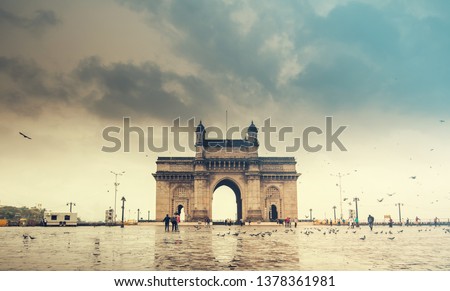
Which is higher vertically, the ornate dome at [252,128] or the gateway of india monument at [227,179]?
the ornate dome at [252,128]

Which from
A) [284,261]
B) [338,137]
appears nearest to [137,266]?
[284,261]

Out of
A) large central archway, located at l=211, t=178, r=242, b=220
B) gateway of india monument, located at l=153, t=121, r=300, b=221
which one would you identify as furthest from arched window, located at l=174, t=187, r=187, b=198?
large central archway, located at l=211, t=178, r=242, b=220

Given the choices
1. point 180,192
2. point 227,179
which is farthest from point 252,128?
point 180,192

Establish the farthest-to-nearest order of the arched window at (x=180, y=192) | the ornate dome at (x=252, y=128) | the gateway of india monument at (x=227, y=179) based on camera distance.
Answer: the ornate dome at (x=252, y=128), the arched window at (x=180, y=192), the gateway of india monument at (x=227, y=179)

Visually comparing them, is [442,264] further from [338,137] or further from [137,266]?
[338,137]

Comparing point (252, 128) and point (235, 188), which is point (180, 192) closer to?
point (235, 188)

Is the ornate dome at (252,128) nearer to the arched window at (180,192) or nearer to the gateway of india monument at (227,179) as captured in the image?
the gateway of india monument at (227,179)

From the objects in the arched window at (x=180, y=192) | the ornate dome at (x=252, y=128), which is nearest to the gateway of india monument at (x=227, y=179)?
the arched window at (x=180, y=192)

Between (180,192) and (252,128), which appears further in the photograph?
(252,128)
